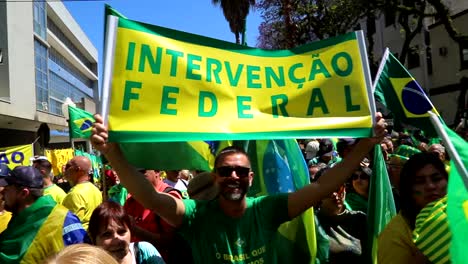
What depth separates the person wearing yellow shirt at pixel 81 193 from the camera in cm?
465

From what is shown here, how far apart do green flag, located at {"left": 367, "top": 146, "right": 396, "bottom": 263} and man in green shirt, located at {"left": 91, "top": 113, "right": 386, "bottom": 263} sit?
1.90 ft

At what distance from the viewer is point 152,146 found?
11.4ft

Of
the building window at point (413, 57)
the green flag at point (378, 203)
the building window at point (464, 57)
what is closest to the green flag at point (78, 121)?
the green flag at point (378, 203)

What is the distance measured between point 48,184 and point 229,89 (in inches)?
127

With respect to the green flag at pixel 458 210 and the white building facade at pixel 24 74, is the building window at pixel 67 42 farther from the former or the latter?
the green flag at pixel 458 210

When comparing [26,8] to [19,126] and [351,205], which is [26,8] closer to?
[19,126]

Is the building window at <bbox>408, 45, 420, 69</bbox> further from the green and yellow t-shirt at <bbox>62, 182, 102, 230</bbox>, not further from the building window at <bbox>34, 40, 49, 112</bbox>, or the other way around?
the green and yellow t-shirt at <bbox>62, 182, 102, 230</bbox>

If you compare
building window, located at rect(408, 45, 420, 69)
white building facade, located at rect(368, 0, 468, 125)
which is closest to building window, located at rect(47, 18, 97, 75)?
building window, located at rect(408, 45, 420, 69)

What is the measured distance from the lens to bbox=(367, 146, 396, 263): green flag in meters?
3.24

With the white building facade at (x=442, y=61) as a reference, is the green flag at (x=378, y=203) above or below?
below

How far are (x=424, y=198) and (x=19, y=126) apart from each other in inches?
1043

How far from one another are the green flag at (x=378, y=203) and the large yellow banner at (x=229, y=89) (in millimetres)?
636

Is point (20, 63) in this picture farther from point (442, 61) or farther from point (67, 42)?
point (67, 42)

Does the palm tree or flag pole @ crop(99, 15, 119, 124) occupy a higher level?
the palm tree
